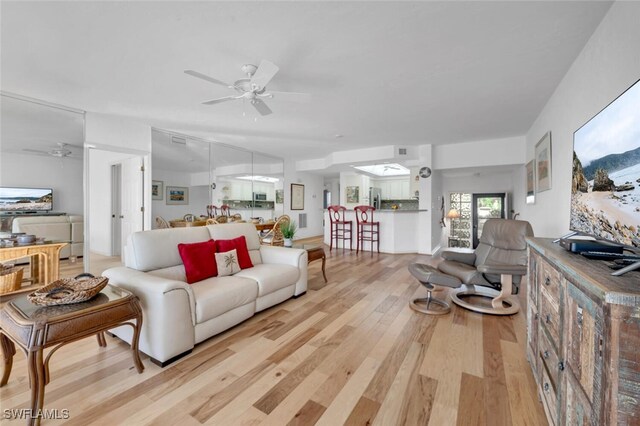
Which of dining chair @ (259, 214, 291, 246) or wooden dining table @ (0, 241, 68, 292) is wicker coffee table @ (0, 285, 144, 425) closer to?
wooden dining table @ (0, 241, 68, 292)

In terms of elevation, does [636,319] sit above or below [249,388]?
above

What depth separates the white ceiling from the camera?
6.15ft

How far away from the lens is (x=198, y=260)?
2514 mm

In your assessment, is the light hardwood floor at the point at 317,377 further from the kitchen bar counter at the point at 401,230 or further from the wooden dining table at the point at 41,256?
the kitchen bar counter at the point at 401,230

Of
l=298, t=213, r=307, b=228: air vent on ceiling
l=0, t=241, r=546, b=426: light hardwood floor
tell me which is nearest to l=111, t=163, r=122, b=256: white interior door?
l=0, t=241, r=546, b=426: light hardwood floor

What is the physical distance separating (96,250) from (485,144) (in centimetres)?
737

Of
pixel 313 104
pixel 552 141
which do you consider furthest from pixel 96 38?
pixel 552 141

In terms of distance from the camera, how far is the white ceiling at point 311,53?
187 centimetres

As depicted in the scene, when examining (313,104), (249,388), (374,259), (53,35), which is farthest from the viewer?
(374,259)

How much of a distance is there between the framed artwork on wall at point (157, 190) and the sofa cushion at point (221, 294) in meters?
3.07

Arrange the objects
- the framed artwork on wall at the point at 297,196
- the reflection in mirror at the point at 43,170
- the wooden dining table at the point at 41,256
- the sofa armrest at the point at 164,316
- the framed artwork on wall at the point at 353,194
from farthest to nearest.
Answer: the framed artwork on wall at the point at 353,194, the framed artwork on wall at the point at 297,196, the reflection in mirror at the point at 43,170, the wooden dining table at the point at 41,256, the sofa armrest at the point at 164,316

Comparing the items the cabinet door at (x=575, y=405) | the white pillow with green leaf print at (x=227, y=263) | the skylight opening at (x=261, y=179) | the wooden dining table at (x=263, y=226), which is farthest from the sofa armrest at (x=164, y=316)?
the skylight opening at (x=261, y=179)

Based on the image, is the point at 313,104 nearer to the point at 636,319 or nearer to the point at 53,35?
the point at 53,35

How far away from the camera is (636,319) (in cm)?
73
